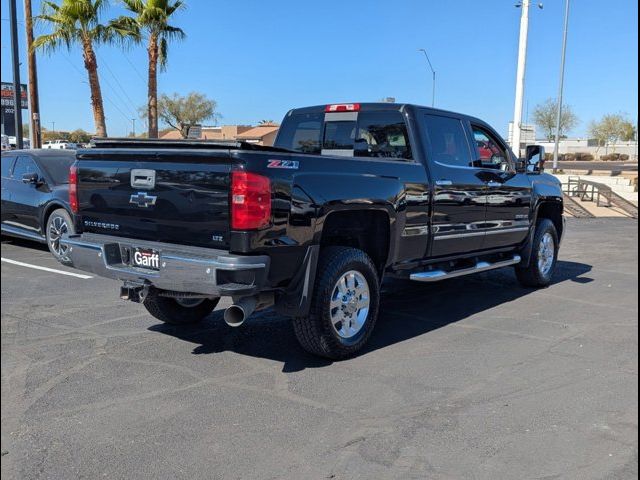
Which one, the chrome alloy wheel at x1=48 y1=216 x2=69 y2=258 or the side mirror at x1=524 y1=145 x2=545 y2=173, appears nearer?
the side mirror at x1=524 y1=145 x2=545 y2=173

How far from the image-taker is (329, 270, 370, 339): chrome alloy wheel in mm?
4731

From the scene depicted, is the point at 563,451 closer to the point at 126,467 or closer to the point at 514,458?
the point at 514,458

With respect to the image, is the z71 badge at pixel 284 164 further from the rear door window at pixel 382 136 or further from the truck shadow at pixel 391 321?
the rear door window at pixel 382 136

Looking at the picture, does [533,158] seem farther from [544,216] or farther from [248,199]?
[248,199]

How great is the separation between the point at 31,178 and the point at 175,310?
17.2 feet

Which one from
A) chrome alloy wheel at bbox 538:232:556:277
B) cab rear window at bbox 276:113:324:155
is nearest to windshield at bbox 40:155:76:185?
cab rear window at bbox 276:113:324:155

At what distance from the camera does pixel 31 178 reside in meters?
9.52

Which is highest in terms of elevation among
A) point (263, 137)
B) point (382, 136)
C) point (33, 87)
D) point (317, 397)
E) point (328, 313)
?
point (33, 87)

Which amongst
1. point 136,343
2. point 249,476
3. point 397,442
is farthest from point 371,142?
point 249,476

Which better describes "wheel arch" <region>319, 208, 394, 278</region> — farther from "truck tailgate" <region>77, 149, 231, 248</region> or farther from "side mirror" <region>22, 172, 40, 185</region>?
"side mirror" <region>22, 172, 40, 185</region>

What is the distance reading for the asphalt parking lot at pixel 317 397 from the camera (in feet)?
10.5

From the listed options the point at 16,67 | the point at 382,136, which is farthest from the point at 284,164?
the point at 16,67

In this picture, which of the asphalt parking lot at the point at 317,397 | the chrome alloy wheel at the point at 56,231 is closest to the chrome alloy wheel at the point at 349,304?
the asphalt parking lot at the point at 317,397

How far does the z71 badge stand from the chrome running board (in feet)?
6.18
